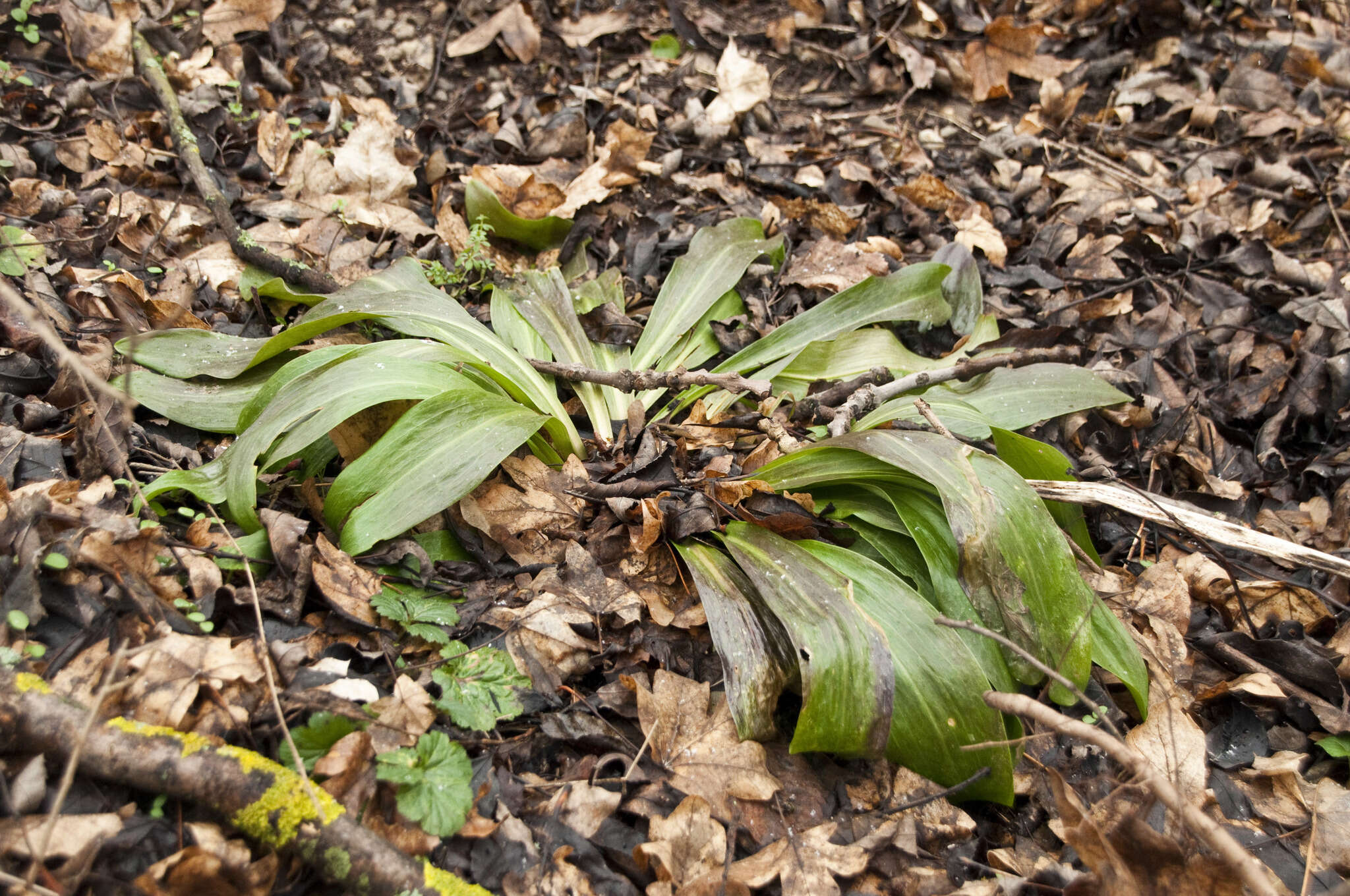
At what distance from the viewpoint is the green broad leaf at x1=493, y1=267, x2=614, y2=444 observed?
2447 millimetres

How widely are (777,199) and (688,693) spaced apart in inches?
91.6

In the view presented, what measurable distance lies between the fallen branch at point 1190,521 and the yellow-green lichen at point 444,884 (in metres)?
1.58

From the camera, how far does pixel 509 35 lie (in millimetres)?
3635

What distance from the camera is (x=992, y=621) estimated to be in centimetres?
177

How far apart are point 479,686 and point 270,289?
1408 millimetres

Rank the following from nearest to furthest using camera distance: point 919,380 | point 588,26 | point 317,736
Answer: point 317,736 → point 919,380 → point 588,26

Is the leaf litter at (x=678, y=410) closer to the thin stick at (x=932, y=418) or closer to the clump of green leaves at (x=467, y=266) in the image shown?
the clump of green leaves at (x=467, y=266)

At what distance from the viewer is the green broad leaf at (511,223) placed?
111 inches

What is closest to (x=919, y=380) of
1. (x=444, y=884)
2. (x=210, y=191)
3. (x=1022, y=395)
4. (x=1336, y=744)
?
(x=1022, y=395)

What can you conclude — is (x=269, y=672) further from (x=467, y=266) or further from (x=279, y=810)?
(x=467, y=266)

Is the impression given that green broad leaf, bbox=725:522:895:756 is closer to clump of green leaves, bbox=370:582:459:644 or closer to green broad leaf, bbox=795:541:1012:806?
green broad leaf, bbox=795:541:1012:806

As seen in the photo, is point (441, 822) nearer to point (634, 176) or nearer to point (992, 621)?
point (992, 621)

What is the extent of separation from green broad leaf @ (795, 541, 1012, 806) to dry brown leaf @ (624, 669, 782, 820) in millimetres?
309

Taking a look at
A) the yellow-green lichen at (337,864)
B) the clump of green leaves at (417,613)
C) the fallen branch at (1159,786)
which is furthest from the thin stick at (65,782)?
the fallen branch at (1159,786)
